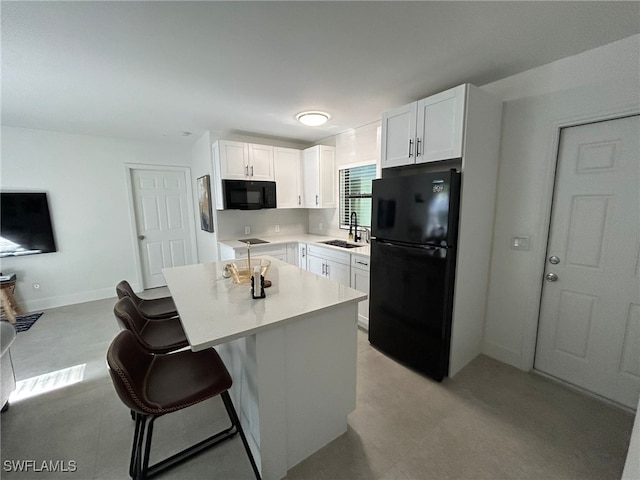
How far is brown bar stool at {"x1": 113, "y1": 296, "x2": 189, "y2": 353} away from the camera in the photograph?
4.83 ft

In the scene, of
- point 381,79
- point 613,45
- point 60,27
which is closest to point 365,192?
point 381,79

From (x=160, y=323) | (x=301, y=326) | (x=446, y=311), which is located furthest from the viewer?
(x=446, y=311)

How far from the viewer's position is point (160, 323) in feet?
6.24

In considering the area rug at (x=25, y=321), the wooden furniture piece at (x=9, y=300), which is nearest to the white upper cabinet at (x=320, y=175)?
the area rug at (x=25, y=321)

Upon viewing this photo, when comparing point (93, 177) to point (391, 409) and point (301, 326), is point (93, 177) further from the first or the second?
point (391, 409)

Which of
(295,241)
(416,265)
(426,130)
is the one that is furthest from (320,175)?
(416,265)

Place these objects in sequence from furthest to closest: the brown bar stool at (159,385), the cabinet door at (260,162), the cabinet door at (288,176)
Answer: the cabinet door at (288,176) < the cabinet door at (260,162) < the brown bar stool at (159,385)

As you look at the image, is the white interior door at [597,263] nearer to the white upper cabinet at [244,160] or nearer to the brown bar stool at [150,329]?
the brown bar stool at [150,329]

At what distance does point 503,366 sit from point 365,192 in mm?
2478

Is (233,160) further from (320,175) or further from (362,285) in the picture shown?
(362,285)

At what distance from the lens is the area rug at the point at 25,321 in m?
3.14

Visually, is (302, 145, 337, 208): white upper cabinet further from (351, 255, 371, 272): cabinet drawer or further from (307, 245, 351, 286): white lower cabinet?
(351, 255, 371, 272): cabinet drawer

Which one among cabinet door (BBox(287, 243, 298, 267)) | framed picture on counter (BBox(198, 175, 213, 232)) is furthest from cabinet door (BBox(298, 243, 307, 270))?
framed picture on counter (BBox(198, 175, 213, 232))

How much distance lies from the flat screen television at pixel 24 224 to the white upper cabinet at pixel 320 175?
372cm
